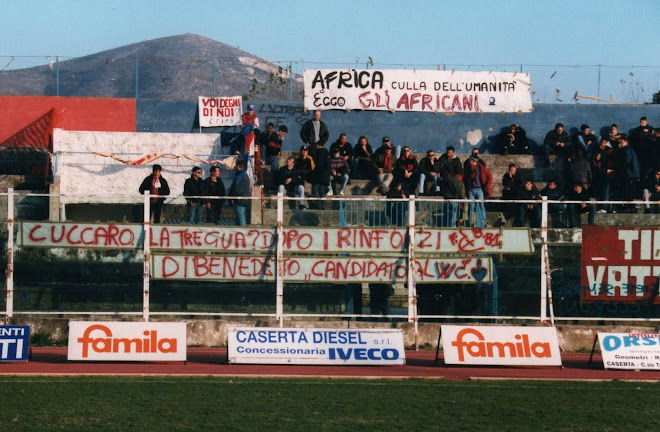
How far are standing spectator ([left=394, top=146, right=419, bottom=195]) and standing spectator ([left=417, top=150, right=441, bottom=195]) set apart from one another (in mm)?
308

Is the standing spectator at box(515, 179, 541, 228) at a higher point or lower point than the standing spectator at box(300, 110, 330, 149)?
lower

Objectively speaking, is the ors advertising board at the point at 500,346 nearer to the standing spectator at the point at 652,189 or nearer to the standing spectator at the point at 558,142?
the standing spectator at the point at 652,189

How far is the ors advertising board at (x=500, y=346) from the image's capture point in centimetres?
1636

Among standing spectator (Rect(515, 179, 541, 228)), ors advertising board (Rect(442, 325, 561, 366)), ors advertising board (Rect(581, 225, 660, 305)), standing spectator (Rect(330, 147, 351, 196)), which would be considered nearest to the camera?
ors advertising board (Rect(442, 325, 561, 366))

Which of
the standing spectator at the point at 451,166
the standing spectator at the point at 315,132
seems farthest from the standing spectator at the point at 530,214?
the standing spectator at the point at 315,132

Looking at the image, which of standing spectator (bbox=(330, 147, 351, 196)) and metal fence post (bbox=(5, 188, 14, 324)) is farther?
standing spectator (bbox=(330, 147, 351, 196))

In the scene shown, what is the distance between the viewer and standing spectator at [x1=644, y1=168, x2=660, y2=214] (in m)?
22.1

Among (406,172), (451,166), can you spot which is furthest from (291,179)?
(451,166)

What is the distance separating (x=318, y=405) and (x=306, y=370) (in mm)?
3438

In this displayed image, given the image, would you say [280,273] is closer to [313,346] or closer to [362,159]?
[313,346]

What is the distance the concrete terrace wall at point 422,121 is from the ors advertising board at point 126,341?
45.3ft

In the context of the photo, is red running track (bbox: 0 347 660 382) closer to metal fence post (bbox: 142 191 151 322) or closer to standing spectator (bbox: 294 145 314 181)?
metal fence post (bbox: 142 191 151 322)

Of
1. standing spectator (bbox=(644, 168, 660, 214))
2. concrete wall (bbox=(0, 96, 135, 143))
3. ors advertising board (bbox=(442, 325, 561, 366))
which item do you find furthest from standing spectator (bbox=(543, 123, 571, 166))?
concrete wall (bbox=(0, 96, 135, 143))

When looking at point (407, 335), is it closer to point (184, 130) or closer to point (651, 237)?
point (651, 237)
